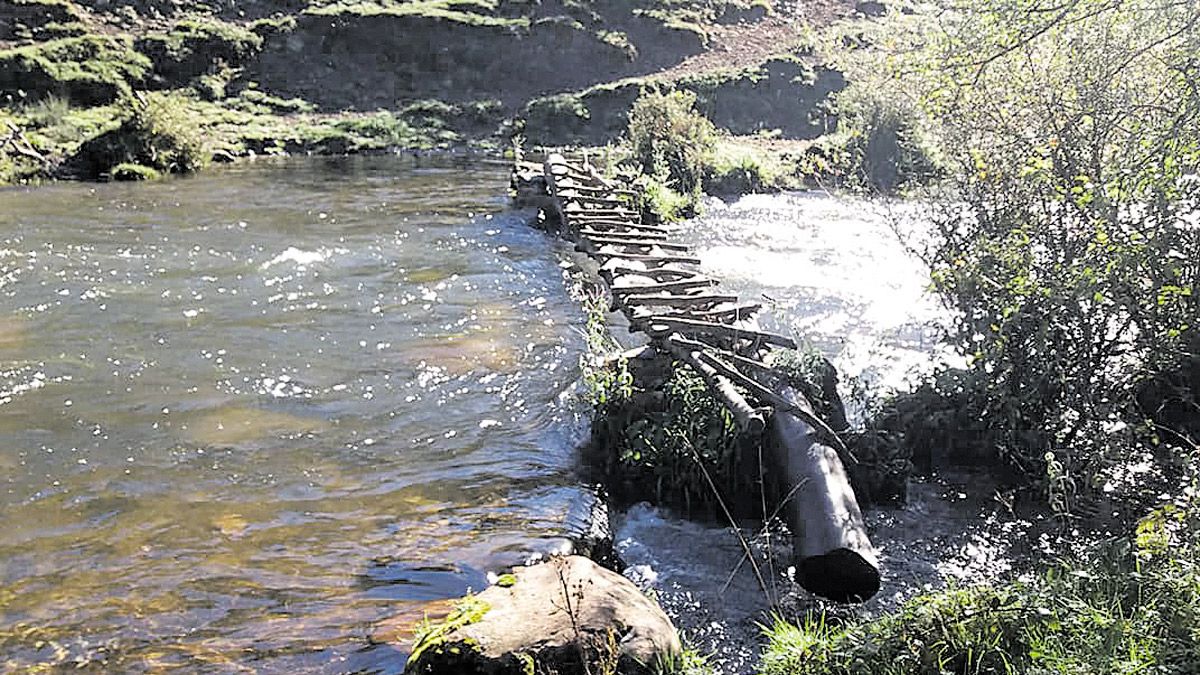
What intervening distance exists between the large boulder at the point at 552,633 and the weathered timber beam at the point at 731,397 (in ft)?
7.15

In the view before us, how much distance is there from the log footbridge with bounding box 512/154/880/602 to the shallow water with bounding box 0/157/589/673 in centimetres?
103

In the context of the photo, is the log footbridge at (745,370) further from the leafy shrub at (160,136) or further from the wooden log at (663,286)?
the leafy shrub at (160,136)

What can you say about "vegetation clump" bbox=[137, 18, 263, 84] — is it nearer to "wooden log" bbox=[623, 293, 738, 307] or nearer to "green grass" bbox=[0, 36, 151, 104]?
"green grass" bbox=[0, 36, 151, 104]

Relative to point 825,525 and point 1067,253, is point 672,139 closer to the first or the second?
point 1067,253

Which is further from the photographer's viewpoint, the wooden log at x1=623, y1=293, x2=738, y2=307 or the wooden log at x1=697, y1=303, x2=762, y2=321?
the wooden log at x1=623, y1=293, x2=738, y2=307

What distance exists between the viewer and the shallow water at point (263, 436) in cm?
549

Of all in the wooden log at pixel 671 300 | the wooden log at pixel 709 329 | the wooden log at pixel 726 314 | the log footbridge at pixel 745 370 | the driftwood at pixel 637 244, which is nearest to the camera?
the log footbridge at pixel 745 370

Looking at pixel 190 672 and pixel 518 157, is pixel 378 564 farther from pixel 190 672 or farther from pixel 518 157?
pixel 518 157

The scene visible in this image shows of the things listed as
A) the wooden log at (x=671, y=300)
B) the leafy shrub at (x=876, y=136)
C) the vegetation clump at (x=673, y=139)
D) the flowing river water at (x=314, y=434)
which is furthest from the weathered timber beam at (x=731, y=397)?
the leafy shrub at (x=876, y=136)

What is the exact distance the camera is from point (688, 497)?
6.82 metres

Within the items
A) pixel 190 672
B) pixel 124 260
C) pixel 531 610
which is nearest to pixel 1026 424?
pixel 531 610

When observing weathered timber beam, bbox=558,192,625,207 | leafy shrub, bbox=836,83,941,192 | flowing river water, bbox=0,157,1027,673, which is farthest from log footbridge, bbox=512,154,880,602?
leafy shrub, bbox=836,83,941,192

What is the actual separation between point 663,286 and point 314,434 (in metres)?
3.65

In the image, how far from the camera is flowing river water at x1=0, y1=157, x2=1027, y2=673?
18.1 feet
